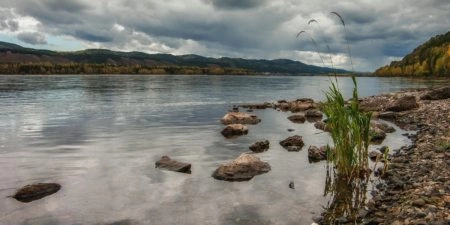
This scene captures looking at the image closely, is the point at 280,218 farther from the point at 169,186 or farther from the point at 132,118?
the point at 132,118

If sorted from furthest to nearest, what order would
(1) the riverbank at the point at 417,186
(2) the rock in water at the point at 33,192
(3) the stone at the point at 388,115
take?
(3) the stone at the point at 388,115
(2) the rock in water at the point at 33,192
(1) the riverbank at the point at 417,186

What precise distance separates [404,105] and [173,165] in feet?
96.5

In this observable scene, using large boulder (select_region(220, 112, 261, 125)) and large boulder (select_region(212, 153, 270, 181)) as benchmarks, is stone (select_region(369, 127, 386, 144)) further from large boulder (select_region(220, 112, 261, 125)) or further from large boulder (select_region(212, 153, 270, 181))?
large boulder (select_region(220, 112, 261, 125))

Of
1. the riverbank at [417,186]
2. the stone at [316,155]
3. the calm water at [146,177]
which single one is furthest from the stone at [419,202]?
the stone at [316,155]

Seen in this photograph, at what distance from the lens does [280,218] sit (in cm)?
1223

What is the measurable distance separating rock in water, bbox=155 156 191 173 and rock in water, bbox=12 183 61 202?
5002mm

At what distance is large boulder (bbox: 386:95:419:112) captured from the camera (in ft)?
128

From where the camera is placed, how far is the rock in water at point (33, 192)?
14083 millimetres

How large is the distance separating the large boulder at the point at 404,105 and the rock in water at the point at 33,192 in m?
34.4

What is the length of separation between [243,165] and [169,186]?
3.53 meters

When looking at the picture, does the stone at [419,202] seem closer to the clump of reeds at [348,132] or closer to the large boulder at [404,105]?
the clump of reeds at [348,132]

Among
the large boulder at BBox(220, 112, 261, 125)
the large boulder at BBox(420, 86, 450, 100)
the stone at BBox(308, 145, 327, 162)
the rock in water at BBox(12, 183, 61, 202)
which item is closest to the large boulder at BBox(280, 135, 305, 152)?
the stone at BBox(308, 145, 327, 162)

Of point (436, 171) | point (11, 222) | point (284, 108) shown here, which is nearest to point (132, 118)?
point (284, 108)

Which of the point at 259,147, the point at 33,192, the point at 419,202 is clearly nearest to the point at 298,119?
the point at 259,147
